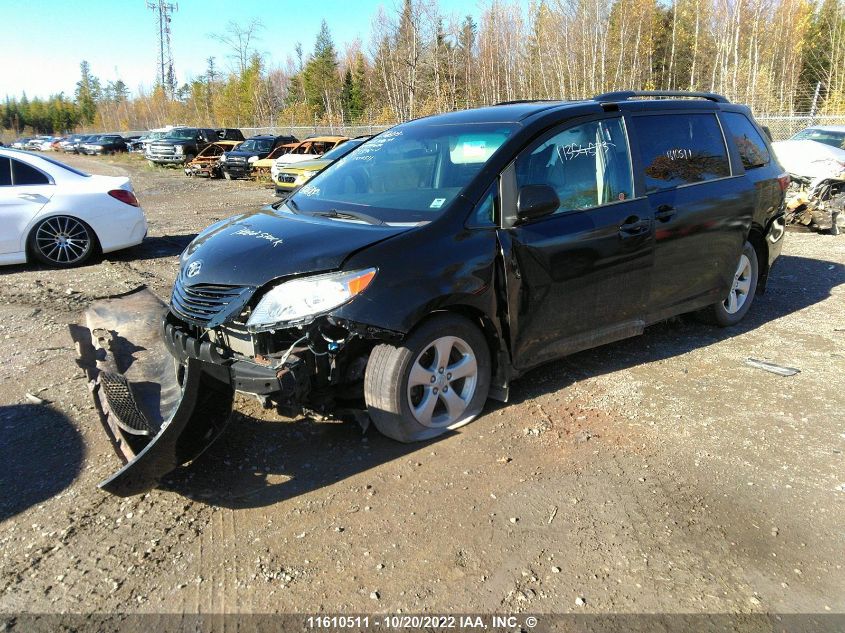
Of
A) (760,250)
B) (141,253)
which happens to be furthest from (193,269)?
(141,253)

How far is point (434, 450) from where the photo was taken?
12.1 ft

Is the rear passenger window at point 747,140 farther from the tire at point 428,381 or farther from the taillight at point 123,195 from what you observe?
the taillight at point 123,195

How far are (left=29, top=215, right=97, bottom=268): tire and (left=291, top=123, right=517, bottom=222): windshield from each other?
5.15m

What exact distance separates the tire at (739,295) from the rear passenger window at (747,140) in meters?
0.73

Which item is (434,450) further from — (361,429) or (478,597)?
(478,597)

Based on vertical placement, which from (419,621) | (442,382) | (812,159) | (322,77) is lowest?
(419,621)

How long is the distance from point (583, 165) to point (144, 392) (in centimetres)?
314

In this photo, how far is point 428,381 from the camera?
3.63 meters

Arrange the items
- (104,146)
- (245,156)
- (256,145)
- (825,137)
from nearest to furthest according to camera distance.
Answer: (825,137) < (245,156) < (256,145) < (104,146)

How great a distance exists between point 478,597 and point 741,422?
7.77 feet

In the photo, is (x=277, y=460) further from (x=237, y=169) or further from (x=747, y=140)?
(x=237, y=169)

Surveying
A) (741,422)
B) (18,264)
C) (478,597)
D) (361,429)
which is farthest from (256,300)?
(18,264)

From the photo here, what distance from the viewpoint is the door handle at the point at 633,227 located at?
14.3 feet

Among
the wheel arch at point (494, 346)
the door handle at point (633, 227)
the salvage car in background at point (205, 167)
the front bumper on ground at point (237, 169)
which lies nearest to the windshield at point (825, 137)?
the door handle at point (633, 227)
